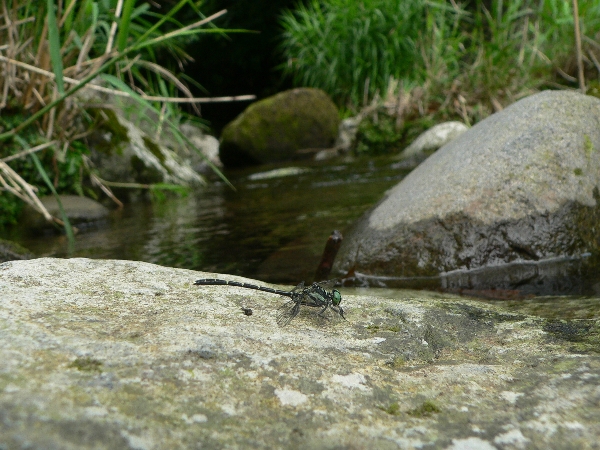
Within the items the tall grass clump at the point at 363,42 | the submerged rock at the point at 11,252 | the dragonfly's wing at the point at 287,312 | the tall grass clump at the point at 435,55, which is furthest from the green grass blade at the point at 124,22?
the tall grass clump at the point at 363,42

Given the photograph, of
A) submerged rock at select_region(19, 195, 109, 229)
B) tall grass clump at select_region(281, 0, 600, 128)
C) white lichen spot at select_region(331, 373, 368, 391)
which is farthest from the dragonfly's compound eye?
tall grass clump at select_region(281, 0, 600, 128)

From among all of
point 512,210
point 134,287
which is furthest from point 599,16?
point 134,287

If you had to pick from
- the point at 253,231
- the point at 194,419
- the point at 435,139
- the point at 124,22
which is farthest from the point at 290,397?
the point at 435,139

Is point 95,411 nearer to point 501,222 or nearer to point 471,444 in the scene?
point 471,444

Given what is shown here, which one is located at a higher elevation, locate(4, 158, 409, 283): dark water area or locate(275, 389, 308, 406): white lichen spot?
locate(275, 389, 308, 406): white lichen spot

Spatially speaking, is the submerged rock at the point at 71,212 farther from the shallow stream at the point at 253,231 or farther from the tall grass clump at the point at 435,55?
the tall grass clump at the point at 435,55

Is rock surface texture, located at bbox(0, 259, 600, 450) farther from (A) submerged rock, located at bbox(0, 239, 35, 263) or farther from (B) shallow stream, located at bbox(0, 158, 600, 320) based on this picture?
(A) submerged rock, located at bbox(0, 239, 35, 263)
